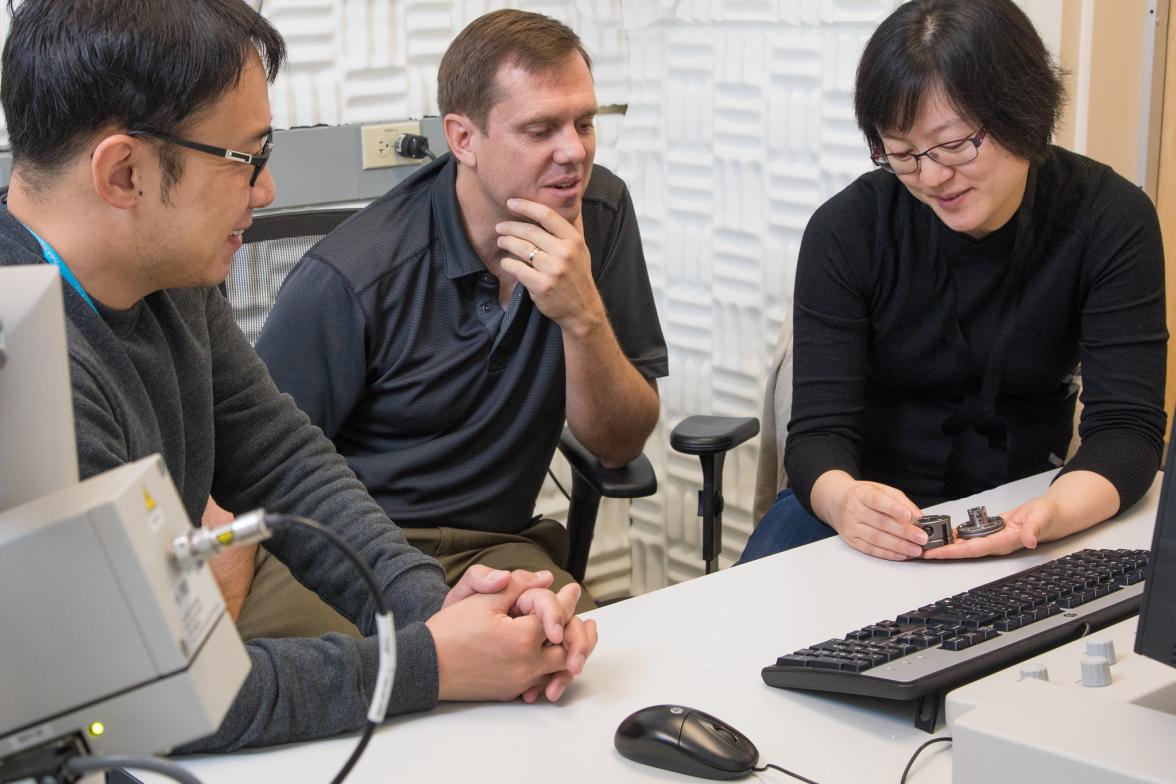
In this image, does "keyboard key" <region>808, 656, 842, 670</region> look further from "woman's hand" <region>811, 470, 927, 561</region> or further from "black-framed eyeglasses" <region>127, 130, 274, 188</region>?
"black-framed eyeglasses" <region>127, 130, 274, 188</region>

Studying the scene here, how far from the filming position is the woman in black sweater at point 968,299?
6.06ft

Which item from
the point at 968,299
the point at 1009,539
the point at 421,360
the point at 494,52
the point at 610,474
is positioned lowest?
the point at 610,474

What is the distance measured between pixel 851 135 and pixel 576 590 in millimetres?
1685

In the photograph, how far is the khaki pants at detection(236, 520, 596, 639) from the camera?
1835 millimetres

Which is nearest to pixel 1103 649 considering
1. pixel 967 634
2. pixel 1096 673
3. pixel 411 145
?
pixel 1096 673

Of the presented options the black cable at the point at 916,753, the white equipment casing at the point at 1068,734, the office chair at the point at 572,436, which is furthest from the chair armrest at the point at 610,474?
the white equipment casing at the point at 1068,734

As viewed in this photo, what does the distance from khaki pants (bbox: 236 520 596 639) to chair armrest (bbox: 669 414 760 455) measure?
308 millimetres

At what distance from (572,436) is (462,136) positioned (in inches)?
23.0

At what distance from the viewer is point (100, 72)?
1.26 meters

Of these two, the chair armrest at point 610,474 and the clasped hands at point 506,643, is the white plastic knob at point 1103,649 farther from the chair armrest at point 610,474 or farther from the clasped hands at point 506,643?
the chair armrest at point 610,474

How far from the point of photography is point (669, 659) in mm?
1359

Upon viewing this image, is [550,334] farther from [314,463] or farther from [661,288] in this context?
Result: [661,288]

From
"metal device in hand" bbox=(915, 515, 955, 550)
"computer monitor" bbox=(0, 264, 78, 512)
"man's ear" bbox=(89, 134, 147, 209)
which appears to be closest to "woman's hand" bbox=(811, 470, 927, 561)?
"metal device in hand" bbox=(915, 515, 955, 550)

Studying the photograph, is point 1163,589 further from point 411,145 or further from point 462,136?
point 411,145
